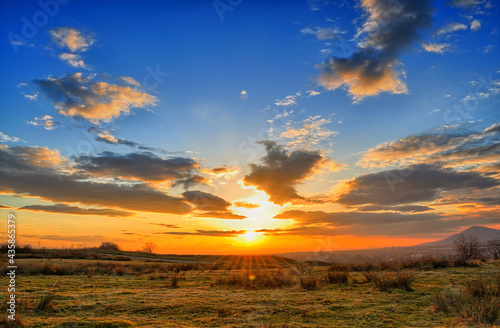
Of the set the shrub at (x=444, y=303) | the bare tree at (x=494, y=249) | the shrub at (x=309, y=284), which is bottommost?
the bare tree at (x=494, y=249)

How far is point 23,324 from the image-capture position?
786 cm

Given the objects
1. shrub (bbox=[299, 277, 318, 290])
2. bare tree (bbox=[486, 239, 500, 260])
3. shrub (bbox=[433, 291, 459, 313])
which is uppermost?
shrub (bbox=[433, 291, 459, 313])

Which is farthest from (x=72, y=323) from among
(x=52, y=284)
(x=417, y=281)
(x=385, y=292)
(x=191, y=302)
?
(x=417, y=281)

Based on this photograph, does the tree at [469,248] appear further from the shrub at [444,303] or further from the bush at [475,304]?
the shrub at [444,303]

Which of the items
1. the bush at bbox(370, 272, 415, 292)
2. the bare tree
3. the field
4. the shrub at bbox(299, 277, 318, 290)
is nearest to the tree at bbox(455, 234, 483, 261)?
the bare tree

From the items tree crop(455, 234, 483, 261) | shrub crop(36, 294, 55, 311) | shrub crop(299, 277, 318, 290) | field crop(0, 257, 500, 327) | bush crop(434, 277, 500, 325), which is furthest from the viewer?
tree crop(455, 234, 483, 261)

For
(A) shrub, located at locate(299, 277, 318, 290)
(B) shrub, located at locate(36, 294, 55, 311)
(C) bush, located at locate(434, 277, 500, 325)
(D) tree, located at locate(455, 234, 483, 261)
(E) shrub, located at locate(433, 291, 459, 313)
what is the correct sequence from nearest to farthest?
(C) bush, located at locate(434, 277, 500, 325)
(E) shrub, located at locate(433, 291, 459, 313)
(B) shrub, located at locate(36, 294, 55, 311)
(A) shrub, located at locate(299, 277, 318, 290)
(D) tree, located at locate(455, 234, 483, 261)

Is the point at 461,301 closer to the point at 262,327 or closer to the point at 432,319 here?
the point at 432,319

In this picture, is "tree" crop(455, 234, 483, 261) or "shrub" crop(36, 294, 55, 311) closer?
"shrub" crop(36, 294, 55, 311)

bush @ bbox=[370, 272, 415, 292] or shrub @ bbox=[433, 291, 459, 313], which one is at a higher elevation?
shrub @ bbox=[433, 291, 459, 313]

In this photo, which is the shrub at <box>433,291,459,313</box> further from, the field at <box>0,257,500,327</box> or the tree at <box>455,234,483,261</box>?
the tree at <box>455,234,483,261</box>

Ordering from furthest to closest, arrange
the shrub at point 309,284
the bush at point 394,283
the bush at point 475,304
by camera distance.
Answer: the shrub at point 309,284
the bush at point 394,283
the bush at point 475,304

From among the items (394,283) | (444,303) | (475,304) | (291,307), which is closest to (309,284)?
(394,283)

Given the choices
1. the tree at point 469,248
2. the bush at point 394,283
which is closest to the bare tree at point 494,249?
the tree at point 469,248
